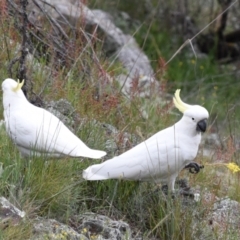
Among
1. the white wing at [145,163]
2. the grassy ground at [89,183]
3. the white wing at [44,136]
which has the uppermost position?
the white wing at [44,136]

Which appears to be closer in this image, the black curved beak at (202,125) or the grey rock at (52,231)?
the grey rock at (52,231)

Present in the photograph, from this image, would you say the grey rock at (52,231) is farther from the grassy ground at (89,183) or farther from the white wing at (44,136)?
the white wing at (44,136)

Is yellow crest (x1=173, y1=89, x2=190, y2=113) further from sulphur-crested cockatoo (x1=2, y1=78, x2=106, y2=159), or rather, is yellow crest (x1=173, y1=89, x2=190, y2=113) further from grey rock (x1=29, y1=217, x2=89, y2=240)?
grey rock (x1=29, y1=217, x2=89, y2=240)

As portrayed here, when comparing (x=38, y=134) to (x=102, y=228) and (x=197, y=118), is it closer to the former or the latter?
(x=102, y=228)

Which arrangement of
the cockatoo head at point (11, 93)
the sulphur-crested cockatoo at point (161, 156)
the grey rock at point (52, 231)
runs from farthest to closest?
the cockatoo head at point (11, 93) < the sulphur-crested cockatoo at point (161, 156) < the grey rock at point (52, 231)

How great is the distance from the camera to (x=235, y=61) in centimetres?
1190

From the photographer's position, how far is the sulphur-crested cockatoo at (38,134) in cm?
470

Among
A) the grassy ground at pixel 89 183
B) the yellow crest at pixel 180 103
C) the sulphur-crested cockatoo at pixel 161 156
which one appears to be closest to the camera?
the grassy ground at pixel 89 183

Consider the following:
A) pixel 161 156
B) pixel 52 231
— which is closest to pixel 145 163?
pixel 161 156

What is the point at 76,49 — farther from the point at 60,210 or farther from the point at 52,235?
the point at 52,235

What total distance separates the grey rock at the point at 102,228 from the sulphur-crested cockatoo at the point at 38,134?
1.20 ft

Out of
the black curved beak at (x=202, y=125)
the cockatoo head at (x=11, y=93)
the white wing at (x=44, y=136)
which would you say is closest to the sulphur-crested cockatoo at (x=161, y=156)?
the black curved beak at (x=202, y=125)

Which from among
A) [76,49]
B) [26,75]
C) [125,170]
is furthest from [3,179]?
[76,49]

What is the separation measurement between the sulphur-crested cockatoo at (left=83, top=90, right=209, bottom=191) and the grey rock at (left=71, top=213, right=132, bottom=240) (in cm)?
25
